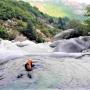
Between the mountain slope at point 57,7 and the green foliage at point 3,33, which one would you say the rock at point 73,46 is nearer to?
the green foliage at point 3,33

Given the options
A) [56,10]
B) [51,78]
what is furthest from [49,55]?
[56,10]

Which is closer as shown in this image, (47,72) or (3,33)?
(47,72)

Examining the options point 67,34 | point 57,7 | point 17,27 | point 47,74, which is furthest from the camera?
point 57,7

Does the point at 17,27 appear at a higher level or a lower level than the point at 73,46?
lower

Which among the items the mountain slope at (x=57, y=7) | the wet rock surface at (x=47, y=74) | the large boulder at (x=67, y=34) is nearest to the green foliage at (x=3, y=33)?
the large boulder at (x=67, y=34)

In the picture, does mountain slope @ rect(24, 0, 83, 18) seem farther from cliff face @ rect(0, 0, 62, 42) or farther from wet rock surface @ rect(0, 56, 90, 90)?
wet rock surface @ rect(0, 56, 90, 90)

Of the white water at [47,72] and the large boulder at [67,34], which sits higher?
the large boulder at [67,34]

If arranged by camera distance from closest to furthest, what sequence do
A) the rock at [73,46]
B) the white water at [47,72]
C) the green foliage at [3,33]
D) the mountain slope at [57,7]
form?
the white water at [47,72] < the rock at [73,46] < the green foliage at [3,33] < the mountain slope at [57,7]

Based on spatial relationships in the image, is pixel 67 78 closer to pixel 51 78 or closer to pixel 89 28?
pixel 51 78

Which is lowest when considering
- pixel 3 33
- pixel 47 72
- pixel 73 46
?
pixel 3 33

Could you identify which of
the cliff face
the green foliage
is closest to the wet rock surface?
the green foliage

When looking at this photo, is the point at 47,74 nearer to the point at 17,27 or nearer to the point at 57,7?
the point at 17,27

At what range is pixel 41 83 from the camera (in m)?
14.1

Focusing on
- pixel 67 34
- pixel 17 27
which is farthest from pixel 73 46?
pixel 17 27
